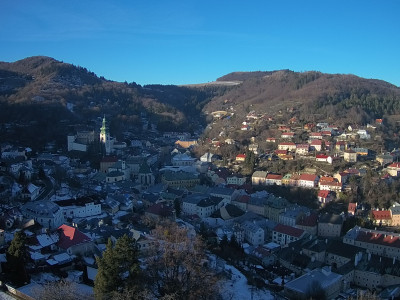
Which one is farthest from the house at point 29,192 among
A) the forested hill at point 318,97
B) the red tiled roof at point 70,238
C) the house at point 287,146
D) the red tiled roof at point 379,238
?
the forested hill at point 318,97

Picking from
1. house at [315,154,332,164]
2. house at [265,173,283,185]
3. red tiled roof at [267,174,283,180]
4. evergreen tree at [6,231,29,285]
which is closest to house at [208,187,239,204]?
house at [265,173,283,185]

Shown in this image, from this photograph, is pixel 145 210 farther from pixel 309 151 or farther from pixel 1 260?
pixel 309 151

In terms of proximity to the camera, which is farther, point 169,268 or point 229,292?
point 229,292

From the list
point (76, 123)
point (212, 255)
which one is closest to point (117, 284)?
point (212, 255)

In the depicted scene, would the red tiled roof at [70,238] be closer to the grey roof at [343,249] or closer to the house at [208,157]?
the grey roof at [343,249]

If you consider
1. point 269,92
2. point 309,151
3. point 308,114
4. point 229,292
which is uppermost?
point 269,92

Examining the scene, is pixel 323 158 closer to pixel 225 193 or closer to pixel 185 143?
pixel 225 193

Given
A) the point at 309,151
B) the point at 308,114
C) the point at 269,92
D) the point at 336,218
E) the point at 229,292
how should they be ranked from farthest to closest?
the point at 269,92, the point at 308,114, the point at 309,151, the point at 336,218, the point at 229,292
